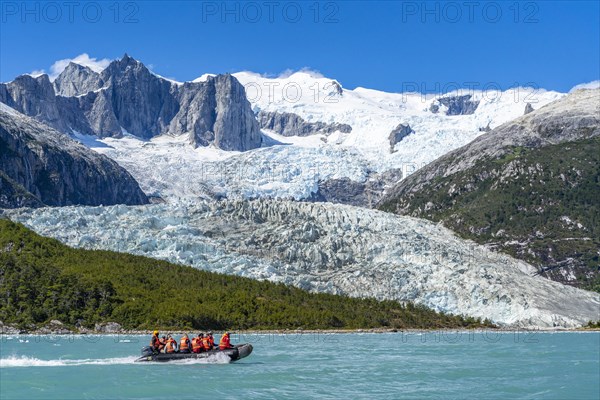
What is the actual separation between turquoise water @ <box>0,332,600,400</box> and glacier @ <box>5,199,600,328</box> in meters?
47.8

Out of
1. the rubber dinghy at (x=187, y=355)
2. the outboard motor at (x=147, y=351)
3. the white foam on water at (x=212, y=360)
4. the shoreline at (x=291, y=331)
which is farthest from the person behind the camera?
the shoreline at (x=291, y=331)

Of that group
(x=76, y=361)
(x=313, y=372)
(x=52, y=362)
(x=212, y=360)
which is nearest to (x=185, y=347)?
(x=212, y=360)

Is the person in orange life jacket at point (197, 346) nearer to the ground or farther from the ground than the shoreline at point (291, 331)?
nearer to the ground

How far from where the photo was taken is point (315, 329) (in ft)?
452

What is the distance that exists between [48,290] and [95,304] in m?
7.22

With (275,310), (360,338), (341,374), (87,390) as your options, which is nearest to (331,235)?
(275,310)

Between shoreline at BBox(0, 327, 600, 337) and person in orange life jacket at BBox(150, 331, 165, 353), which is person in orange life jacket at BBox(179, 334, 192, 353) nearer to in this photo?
person in orange life jacket at BBox(150, 331, 165, 353)

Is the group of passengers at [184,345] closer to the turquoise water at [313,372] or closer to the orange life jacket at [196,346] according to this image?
the orange life jacket at [196,346]

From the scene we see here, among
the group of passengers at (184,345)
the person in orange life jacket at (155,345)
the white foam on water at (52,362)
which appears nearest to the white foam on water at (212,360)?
the group of passengers at (184,345)

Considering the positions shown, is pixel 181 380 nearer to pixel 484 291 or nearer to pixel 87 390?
pixel 87 390

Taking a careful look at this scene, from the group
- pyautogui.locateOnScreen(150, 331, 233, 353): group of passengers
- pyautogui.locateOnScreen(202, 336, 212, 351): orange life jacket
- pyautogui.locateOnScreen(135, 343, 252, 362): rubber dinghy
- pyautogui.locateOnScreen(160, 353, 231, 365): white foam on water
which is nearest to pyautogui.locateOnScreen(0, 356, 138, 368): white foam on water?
pyautogui.locateOnScreen(135, 343, 252, 362): rubber dinghy

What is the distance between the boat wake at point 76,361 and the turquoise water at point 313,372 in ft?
0.31

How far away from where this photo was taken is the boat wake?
7788 cm

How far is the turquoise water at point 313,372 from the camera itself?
209ft
